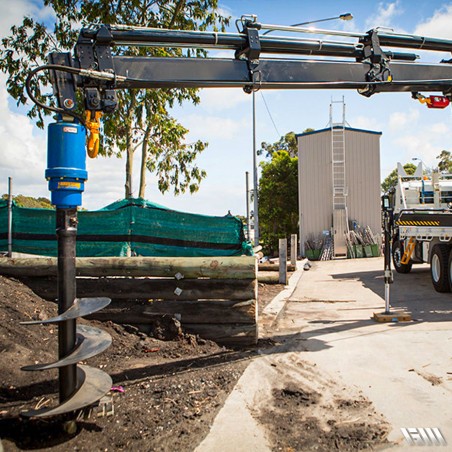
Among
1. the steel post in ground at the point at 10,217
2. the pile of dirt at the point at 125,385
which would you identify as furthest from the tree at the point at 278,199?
the pile of dirt at the point at 125,385

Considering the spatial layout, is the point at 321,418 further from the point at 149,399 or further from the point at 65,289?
the point at 65,289

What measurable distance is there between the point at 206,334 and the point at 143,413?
2.04m

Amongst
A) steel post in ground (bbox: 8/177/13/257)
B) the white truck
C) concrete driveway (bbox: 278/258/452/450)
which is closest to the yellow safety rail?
the white truck

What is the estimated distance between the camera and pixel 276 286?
42.8 feet

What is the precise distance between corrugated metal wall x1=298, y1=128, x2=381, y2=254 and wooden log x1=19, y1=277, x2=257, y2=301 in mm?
20547

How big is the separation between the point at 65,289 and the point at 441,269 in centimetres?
958

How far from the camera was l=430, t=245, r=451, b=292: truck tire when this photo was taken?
1073cm

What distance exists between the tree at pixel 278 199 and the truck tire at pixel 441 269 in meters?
20.8

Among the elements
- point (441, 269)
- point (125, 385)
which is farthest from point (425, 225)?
point (125, 385)

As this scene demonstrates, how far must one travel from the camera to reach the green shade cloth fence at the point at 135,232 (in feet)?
29.5

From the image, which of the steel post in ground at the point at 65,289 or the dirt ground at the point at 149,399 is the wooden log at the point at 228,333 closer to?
the dirt ground at the point at 149,399

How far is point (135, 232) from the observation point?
30.7ft

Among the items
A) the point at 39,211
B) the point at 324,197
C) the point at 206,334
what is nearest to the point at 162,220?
the point at 39,211

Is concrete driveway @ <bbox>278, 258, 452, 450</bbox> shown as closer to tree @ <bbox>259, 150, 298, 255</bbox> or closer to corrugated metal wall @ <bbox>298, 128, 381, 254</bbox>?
corrugated metal wall @ <bbox>298, 128, 381, 254</bbox>
